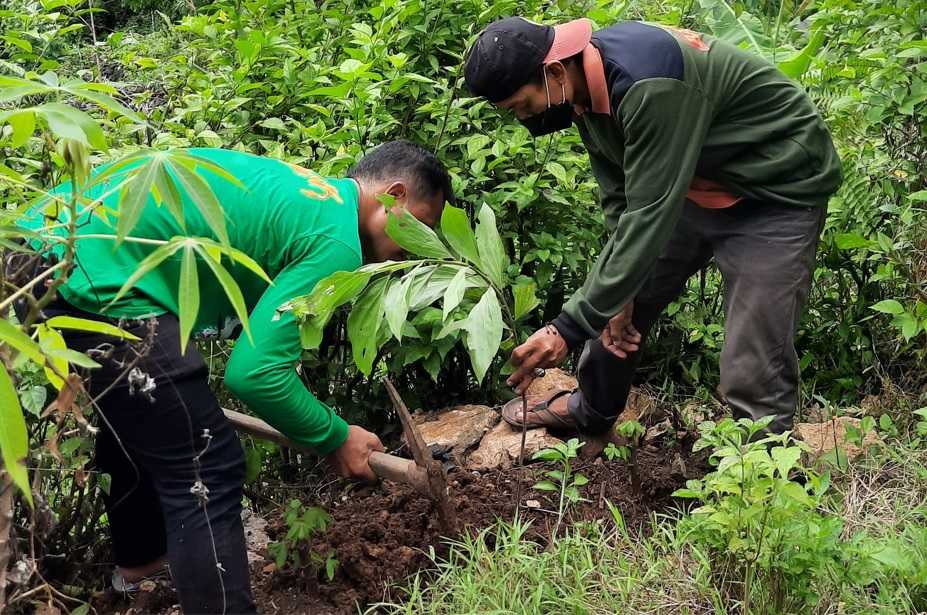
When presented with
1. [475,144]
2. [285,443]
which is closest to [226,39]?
[475,144]

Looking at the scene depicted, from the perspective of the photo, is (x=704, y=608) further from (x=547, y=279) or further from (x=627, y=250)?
(x=547, y=279)

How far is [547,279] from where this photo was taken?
13.2ft

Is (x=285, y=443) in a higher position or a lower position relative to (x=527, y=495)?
higher

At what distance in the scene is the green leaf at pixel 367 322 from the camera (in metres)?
2.81

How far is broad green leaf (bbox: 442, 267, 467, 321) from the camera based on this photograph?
2625mm

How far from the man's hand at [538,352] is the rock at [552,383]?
3.84 feet

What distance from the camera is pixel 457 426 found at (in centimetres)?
401

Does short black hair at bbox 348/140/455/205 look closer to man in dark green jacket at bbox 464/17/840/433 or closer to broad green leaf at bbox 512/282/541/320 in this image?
man in dark green jacket at bbox 464/17/840/433

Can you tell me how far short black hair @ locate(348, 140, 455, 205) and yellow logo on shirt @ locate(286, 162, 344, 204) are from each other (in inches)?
8.9

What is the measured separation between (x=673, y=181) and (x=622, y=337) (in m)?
0.91

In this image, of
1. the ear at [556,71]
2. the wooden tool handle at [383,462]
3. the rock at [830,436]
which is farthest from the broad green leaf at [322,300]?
the rock at [830,436]

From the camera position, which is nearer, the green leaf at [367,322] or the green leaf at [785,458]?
the green leaf at [785,458]

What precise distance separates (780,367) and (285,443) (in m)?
1.58

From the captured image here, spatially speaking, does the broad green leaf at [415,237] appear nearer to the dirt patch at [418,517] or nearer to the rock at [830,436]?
the dirt patch at [418,517]
